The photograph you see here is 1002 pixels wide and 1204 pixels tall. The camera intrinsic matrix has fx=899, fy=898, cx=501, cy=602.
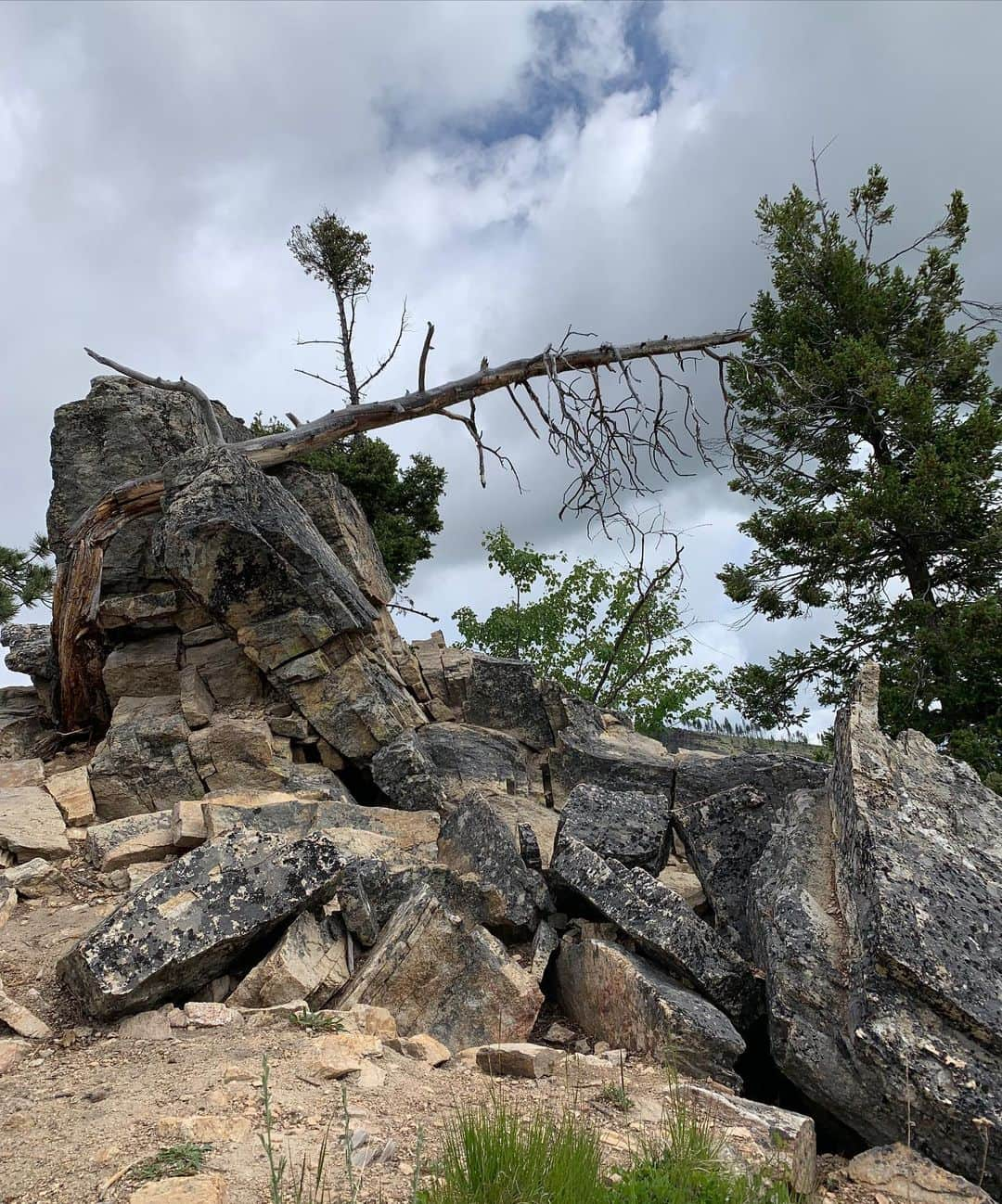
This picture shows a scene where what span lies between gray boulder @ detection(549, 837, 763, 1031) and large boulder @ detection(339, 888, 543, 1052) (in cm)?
88

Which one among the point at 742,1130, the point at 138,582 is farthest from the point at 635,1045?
the point at 138,582

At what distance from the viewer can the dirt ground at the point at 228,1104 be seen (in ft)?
12.8

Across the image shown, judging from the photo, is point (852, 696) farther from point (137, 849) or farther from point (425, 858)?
point (137, 849)

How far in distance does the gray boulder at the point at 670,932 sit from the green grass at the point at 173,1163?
3754 millimetres

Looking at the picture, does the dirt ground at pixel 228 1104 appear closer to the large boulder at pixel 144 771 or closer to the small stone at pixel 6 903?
the small stone at pixel 6 903

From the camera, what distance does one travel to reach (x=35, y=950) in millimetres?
7406

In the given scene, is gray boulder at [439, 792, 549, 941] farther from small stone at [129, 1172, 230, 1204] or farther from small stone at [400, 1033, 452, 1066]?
small stone at [129, 1172, 230, 1204]

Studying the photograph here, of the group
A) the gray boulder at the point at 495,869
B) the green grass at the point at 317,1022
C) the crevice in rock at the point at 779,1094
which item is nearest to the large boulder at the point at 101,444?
the gray boulder at the point at 495,869

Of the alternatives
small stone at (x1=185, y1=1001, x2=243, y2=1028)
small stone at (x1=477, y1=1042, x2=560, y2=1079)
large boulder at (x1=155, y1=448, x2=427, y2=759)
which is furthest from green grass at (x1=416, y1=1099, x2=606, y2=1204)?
large boulder at (x1=155, y1=448, x2=427, y2=759)

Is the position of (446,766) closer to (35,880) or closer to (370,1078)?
(35,880)

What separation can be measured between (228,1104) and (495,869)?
3.68 metres

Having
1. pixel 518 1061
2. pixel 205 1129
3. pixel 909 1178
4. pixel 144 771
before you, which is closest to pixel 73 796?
pixel 144 771

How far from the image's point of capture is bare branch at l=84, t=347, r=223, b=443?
15.2 meters

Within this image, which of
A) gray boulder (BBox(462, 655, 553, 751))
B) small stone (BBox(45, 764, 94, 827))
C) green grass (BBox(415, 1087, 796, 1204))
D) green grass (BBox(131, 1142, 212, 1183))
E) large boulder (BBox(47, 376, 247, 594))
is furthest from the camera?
large boulder (BBox(47, 376, 247, 594))
